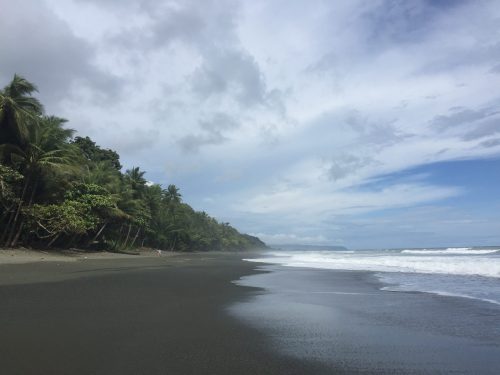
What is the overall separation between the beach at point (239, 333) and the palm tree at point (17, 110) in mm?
14876

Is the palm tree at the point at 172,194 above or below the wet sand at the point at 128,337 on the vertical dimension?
above

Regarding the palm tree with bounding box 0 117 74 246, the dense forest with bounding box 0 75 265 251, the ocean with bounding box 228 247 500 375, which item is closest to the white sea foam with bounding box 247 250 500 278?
the ocean with bounding box 228 247 500 375

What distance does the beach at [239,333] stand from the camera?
4680mm

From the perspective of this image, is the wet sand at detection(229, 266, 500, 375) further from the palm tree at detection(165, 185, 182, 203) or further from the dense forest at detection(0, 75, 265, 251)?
the palm tree at detection(165, 185, 182, 203)

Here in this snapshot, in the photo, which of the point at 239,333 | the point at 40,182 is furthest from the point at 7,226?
the point at 239,333

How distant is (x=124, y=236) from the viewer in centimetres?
4791

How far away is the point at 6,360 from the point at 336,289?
32.3ft

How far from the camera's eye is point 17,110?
877 inches

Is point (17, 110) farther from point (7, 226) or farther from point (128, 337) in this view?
point (128, 337)

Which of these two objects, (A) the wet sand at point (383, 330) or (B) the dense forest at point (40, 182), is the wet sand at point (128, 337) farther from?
(B) the dense forest at point (40, 182)

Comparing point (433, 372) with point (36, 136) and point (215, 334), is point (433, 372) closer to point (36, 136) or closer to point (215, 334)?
point (215, 334)

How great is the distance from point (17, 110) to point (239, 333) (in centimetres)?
2117

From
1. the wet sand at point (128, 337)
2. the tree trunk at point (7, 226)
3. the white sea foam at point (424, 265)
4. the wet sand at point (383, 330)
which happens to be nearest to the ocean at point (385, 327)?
the wet sand at point (383, 330)

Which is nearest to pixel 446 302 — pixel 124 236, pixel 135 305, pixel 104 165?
pixel 135 305
